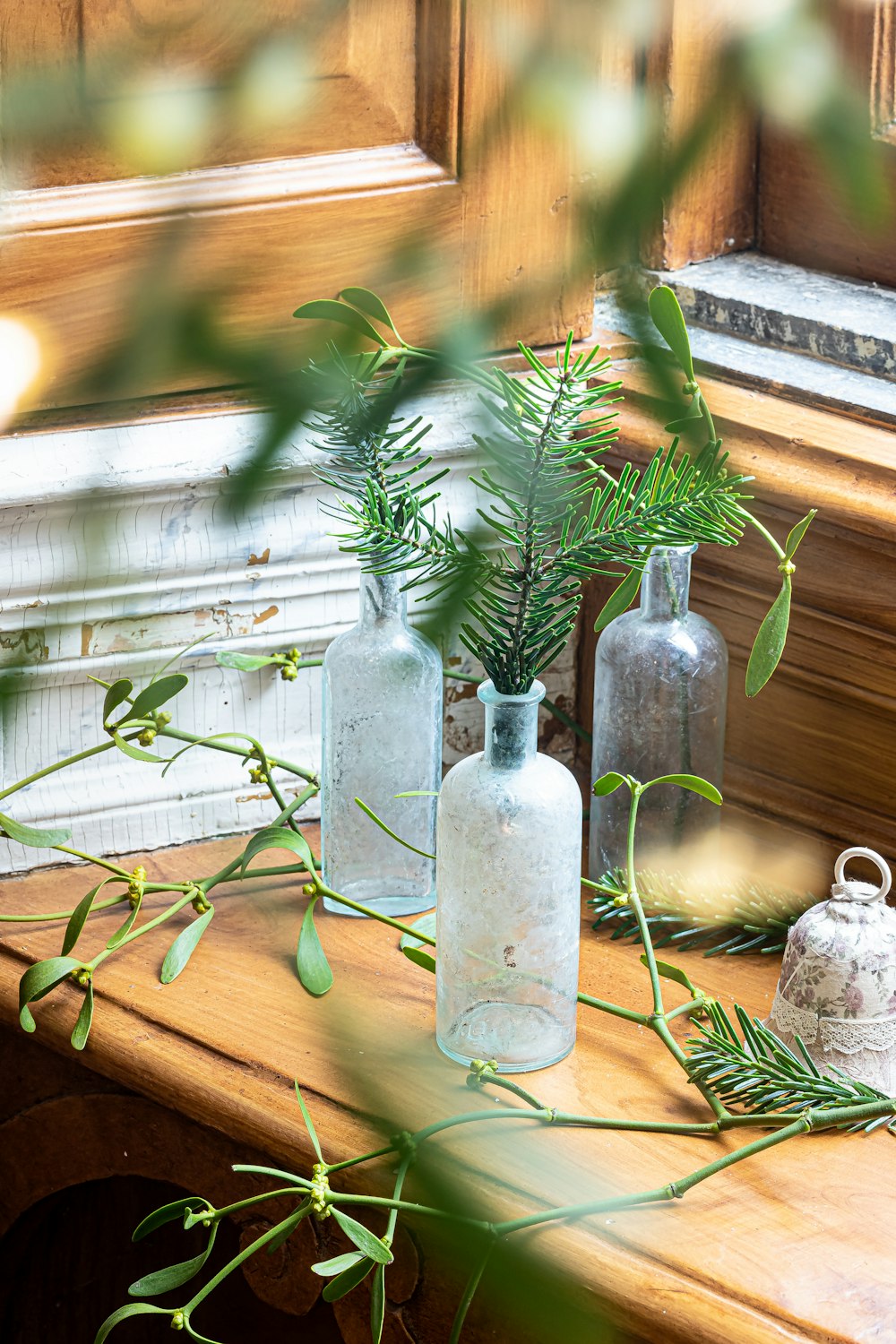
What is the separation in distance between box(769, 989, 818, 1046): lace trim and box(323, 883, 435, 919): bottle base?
233mm

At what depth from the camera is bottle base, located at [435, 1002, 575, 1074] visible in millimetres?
Result: 812

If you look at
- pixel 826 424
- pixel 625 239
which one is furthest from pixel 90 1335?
pixel 625 239

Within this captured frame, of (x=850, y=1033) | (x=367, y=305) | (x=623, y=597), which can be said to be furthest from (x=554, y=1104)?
(x=367, y=305)

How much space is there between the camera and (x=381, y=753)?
94cm

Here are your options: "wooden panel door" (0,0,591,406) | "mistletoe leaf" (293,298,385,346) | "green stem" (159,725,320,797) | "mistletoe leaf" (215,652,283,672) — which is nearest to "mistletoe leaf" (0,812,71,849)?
"green stem" (159,725,320,797)

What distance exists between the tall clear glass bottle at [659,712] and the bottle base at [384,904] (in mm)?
112

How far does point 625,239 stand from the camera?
0.70 ft

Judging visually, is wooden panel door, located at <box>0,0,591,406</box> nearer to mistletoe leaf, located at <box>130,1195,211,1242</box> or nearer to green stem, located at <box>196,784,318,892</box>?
mistletoe leaf, located at <box>130,1195,211,1242</box>

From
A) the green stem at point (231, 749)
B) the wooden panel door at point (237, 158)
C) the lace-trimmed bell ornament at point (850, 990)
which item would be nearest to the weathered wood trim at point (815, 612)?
the lace-trimmed bell ornament at point (850, 990)

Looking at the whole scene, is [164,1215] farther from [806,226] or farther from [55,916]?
[806,226]

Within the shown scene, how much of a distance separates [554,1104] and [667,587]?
31cm

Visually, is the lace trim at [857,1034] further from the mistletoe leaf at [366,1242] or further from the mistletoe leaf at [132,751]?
the mistletoe leaf at [132,751]

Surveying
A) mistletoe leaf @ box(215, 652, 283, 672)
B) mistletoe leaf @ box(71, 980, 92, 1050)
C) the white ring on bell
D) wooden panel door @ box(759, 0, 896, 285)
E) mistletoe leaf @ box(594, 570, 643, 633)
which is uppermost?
wooden panel door @ box(759, 0, 896, 285)

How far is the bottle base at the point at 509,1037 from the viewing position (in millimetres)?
812
